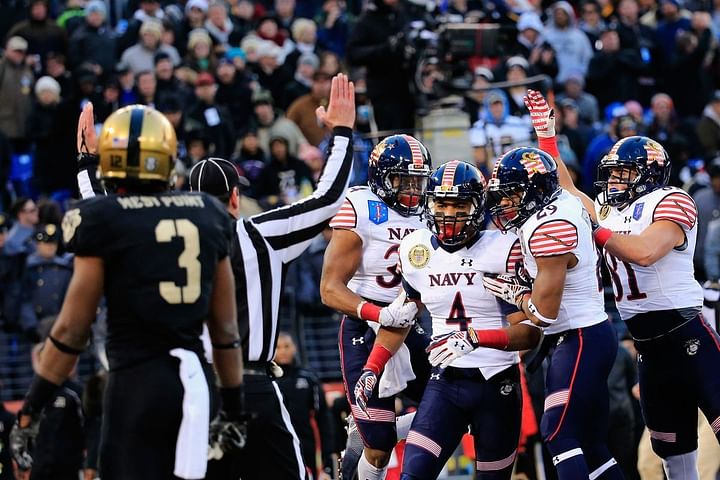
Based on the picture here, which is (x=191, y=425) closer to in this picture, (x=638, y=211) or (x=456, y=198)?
(x=456, y=198)

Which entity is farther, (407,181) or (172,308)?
(407,181)

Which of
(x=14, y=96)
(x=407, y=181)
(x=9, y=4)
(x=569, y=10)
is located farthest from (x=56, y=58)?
(x=407, y=181)

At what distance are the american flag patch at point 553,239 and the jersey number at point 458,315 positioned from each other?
1.53 feet

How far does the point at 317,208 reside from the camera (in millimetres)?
7137

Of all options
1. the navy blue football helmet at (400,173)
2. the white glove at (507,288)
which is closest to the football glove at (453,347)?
the white glove at (507,288)

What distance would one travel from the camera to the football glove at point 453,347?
24.0 feet

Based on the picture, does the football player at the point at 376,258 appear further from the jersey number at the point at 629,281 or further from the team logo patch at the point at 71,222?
the team logo patch at the point at 71,222

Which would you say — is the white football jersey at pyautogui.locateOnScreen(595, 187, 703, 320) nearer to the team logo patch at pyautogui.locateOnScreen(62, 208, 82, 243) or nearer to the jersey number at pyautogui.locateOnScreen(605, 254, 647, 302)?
the jersey number at pyautogui.locateOnScreen(605, 254, 647, 302)

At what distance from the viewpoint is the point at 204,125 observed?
15.2 m

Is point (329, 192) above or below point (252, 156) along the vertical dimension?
below

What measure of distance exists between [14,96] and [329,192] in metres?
9.30

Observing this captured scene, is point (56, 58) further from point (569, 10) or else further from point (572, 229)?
point (572, 229)

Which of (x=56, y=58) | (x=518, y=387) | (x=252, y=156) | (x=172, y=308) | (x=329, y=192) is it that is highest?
(x=56, y=58)

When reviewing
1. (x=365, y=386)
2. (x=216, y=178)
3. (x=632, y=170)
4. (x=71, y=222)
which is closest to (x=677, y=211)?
(x=632, y=170)
